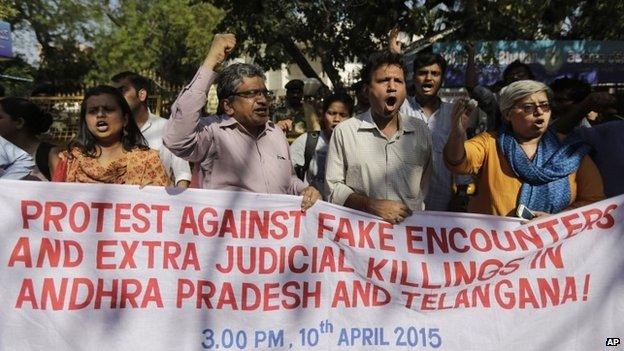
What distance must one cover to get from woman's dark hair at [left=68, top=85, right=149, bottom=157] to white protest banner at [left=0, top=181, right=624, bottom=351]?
400 millimetres

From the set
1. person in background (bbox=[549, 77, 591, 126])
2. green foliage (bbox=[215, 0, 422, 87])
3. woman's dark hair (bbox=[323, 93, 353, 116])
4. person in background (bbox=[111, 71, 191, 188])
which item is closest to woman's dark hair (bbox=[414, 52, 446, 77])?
woman's dark hair (bbox=[323, 93, 353, 116])

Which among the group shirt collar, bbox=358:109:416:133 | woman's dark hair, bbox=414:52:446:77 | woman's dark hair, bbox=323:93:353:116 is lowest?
shirt collar, bbox=358:109:416:133

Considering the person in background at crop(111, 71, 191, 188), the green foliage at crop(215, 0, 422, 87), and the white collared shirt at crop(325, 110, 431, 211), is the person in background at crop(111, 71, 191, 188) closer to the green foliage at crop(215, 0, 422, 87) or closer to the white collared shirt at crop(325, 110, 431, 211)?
the white collared shirt at crop(325, 110, 431, 211)

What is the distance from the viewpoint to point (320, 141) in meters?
5.53

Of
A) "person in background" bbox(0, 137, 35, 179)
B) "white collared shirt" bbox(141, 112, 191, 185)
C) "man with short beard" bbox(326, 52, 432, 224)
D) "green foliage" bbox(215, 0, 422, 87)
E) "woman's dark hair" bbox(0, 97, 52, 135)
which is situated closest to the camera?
"man with short beard" bbox(326, 52, 432, 224)

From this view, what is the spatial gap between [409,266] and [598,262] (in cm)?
91

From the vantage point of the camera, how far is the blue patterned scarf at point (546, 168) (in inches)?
139

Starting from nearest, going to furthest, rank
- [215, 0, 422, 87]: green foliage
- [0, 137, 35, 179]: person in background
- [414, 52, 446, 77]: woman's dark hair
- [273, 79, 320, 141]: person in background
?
[0, 137, 35, 179]: person in background → [414, 52, 446, 77]: woman's dark hair → [273, 79, 320, 141]: person in background → [215, 0, 422, 87]: green foliage

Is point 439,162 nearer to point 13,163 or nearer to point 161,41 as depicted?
point 13,163

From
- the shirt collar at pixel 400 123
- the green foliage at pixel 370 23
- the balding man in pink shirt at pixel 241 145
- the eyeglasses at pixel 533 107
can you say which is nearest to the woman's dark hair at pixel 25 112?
the balding man in pink shirt at pixel 241 145

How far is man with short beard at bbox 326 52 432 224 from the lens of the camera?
12.0ft

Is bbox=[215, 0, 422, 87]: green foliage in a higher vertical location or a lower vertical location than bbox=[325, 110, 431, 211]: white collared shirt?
higher

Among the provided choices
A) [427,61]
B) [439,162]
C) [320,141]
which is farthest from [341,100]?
[439,162]

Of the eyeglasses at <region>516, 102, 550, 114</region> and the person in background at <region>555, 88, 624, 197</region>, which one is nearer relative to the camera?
the eyeglasses at <region>516, 102, 550, 114</region>
